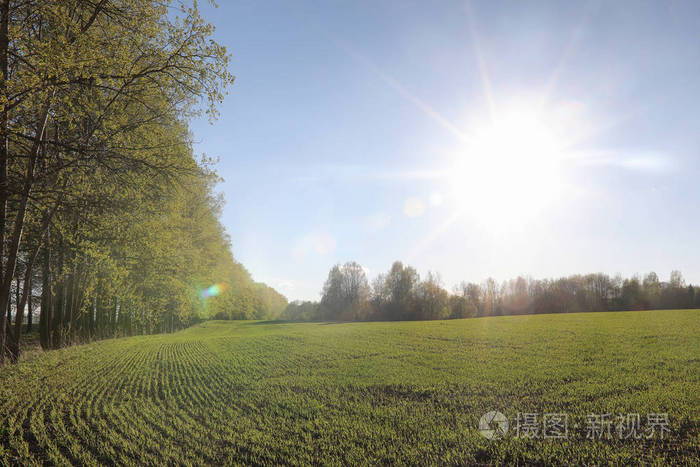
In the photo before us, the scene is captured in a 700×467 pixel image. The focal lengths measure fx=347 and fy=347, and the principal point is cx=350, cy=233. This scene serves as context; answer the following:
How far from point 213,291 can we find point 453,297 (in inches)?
1848

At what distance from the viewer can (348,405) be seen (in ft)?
25.3

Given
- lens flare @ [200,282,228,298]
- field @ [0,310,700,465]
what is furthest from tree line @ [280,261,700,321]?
field @ [0,310,700,465]

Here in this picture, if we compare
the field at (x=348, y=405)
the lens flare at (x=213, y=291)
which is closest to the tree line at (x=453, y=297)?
the lens flare at (x=213, y=291)

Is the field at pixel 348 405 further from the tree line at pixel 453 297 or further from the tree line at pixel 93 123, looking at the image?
the tree line at pixel 453 297

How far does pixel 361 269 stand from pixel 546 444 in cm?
6852

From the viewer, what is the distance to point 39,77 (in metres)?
7.17

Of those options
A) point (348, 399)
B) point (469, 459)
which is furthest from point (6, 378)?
point (469, 459)

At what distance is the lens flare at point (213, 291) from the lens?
31.2 meters

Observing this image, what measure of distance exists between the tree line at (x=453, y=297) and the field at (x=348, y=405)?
4896 cm

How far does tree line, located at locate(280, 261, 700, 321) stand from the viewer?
56.4 meters

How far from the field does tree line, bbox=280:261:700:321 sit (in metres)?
49.0

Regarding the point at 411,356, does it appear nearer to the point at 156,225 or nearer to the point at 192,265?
the point at 156,225

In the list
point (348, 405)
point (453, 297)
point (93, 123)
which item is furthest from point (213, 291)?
point (453, 297)

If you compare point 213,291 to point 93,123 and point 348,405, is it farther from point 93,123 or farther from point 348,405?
point 348,405
